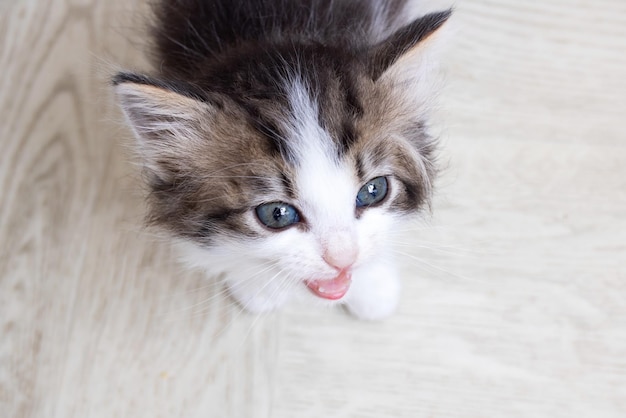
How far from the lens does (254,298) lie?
4.35ft

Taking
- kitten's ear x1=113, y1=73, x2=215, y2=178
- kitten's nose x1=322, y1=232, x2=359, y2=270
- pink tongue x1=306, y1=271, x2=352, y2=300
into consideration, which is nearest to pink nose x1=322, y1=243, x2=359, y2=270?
kitten's nose x1=322, y1=232, x2=359, y2=270

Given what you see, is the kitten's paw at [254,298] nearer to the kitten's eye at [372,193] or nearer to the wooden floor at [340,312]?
the wooden floor at [340,312]

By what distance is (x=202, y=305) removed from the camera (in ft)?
4.62

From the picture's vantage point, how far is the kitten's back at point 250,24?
1.25 m

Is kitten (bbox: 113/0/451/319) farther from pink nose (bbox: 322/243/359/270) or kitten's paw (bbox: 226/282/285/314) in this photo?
kitten's paw (bbox: 226/282/285/314)

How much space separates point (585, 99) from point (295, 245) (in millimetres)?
961

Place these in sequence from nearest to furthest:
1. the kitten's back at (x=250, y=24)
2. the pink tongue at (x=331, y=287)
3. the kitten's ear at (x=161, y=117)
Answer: the kitten's ear at (x=161, y=117) → the pink tongue at (x=331, y=287) → the kitten's back at (x=250, y=24)

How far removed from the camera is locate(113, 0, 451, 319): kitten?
95cm

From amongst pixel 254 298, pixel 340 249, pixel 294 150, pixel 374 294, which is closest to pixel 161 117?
pixel 294 150

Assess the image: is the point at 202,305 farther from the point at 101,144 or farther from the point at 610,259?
the point at 610,259

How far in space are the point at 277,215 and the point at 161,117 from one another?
24 cm

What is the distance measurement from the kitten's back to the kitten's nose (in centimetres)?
42

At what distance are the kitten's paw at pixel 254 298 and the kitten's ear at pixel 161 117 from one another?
344mm

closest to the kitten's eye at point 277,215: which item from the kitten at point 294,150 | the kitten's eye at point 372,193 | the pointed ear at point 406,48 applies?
the kitten at point 294,150
